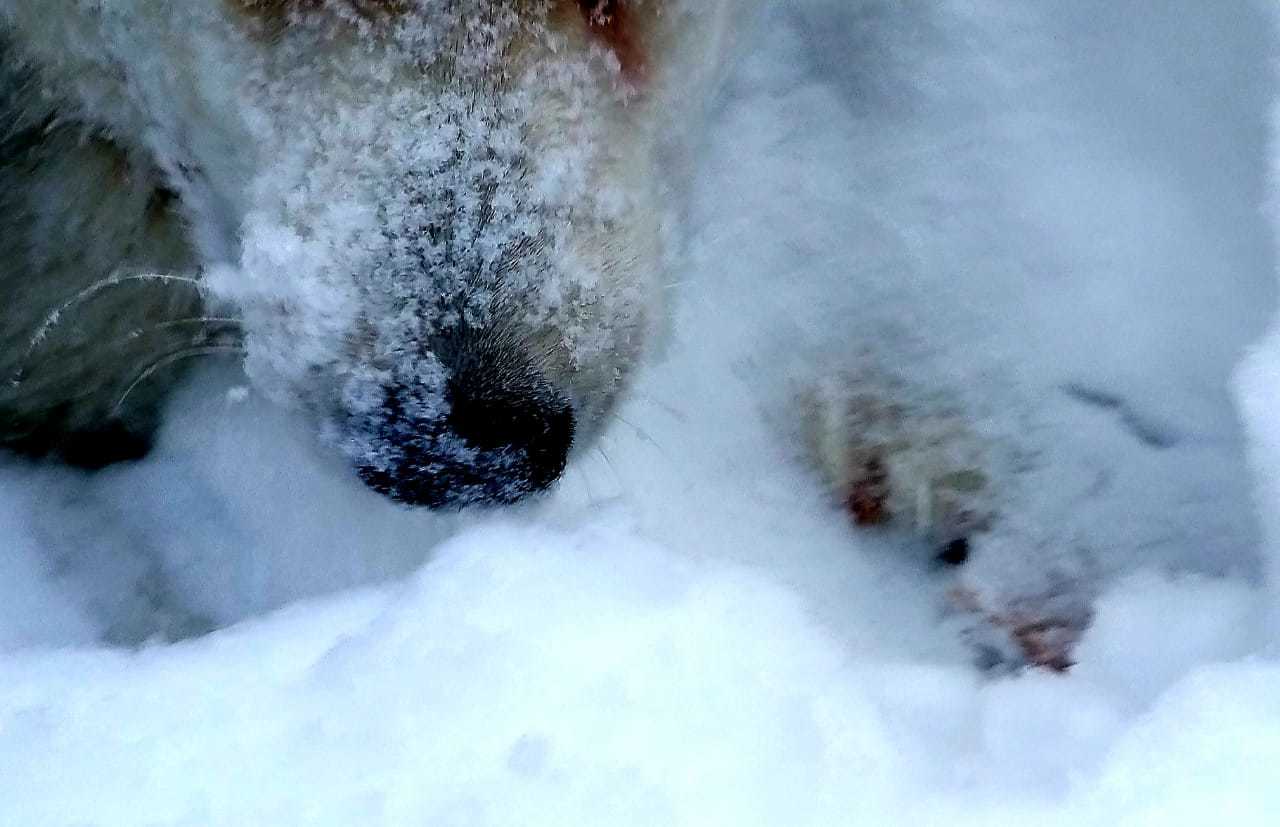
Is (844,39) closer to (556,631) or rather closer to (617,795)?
(556,631)

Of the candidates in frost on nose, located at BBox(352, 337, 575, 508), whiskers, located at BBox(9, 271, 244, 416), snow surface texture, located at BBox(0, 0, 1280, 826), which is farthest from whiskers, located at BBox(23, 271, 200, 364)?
frost on nose, located at BBox(352, 337, 575, 508)

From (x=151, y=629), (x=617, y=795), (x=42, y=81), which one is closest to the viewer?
(x=617, y=795)

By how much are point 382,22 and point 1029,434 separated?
26.1 inches

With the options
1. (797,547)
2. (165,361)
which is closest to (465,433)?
(797,547)

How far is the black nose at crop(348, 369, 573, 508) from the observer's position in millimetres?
850

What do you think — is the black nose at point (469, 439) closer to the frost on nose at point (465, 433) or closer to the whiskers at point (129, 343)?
the frost on nose at point (465, 433)

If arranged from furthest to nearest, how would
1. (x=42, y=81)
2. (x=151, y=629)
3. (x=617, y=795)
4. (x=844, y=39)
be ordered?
(x=844, y=39), (x=151, y=629), (x=42, y=81), (x=617, y=795)

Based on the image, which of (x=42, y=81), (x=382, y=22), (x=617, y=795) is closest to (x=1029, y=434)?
(x=617, y=795)

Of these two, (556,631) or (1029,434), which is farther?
(1029,434)

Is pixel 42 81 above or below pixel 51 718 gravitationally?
above

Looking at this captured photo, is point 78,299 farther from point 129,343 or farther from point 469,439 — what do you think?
point 469,439

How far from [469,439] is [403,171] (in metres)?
0.20

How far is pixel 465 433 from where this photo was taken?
0.86 m

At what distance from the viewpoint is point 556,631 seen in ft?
2.97
